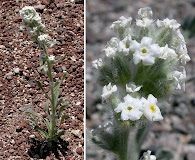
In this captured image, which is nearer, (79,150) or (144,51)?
(144,51)

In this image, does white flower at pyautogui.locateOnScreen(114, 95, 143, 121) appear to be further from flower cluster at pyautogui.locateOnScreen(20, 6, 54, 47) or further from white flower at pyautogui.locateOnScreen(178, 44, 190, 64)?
flower cluster at pyautogui.locateOnScreen(20, 6, 54, 47)

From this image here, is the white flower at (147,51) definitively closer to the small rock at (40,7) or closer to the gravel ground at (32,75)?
the gravel ground at (32,75)

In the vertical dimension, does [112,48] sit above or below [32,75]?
above

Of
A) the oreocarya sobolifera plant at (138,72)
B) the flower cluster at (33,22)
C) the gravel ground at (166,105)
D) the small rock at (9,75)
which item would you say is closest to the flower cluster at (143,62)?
the oreocarya sobolifera plant at (138,72)

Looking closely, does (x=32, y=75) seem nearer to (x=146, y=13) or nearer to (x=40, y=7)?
(x=40, y=7)

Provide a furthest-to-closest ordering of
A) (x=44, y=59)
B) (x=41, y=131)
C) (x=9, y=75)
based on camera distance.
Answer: (x=9, y=75) → (x=41, y=131) → (x=44, y=59)

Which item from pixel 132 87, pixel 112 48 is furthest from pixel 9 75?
pixel 132 87

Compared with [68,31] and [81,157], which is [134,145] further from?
[68,31]
